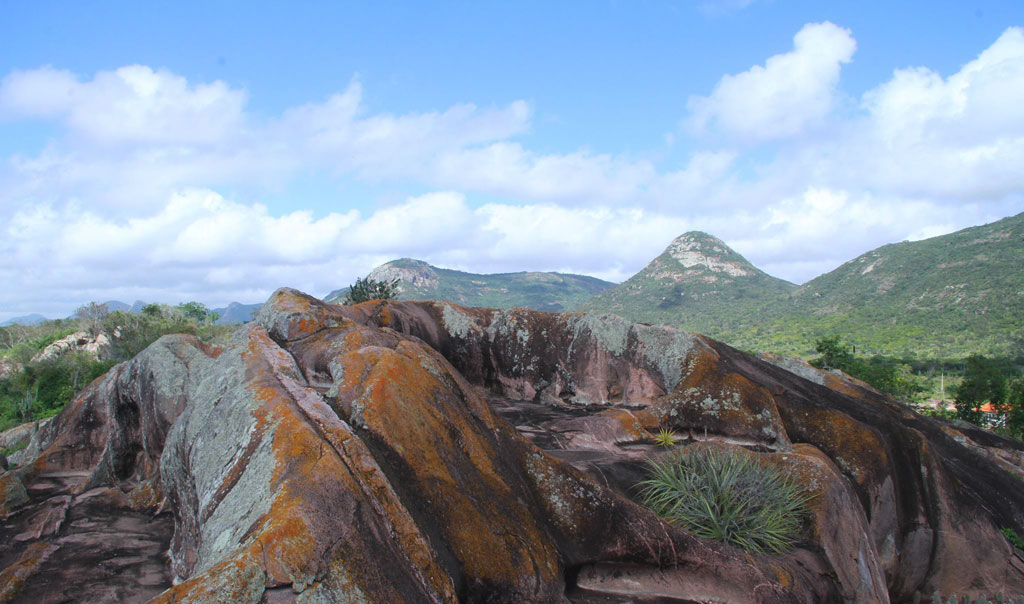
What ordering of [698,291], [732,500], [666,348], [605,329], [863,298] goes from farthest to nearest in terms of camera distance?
1. [698,291]
2. [863,298]
3. [605,329]
4. [666,348]
5. [732,500]

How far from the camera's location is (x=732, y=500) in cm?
876

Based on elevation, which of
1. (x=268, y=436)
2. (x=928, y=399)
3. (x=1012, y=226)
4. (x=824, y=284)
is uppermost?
(x=1012, y=226)

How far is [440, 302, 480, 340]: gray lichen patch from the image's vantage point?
1750 centimetres

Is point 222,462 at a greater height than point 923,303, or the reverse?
point 923,303

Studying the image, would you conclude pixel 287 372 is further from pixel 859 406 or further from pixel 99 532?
pixel 859 406

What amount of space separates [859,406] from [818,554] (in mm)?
7095

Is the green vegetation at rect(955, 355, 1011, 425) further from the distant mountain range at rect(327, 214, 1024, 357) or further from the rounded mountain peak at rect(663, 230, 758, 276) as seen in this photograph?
the rounded mountain peak at rect(663, 230, 758, 276)

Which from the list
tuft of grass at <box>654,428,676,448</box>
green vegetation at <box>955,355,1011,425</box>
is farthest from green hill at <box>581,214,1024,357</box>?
tuft of grass at <box>654,428,676,448</box>

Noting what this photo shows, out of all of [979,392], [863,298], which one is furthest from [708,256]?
[979,392]

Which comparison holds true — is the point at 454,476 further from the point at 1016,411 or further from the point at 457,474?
the point at 1016,411

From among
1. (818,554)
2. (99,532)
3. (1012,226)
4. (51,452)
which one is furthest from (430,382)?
(1012,226)

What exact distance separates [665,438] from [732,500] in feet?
14.1

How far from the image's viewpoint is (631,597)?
702cm

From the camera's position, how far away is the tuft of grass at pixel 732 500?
8469 mm
